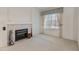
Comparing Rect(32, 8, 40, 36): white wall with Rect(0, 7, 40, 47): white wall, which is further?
Rect(32, 8, 40, 36): white wall

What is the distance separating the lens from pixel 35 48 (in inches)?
57.7

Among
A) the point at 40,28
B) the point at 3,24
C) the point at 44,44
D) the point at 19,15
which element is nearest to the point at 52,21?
the point at 40,28

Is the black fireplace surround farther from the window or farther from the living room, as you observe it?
the window

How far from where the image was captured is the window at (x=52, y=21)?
1529 mm

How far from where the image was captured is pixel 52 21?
1.55 metres

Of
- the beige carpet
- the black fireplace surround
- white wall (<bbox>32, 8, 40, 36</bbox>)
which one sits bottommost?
the beige carpet

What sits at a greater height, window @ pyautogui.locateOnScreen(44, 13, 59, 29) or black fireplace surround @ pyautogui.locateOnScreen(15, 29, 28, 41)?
window @ pyautogui.locateOnScreen(44, 13, 59, 29)

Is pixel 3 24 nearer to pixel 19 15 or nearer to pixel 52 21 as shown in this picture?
pixel 19 15

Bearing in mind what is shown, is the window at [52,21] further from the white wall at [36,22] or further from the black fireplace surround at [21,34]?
the black fireplace surround at [21,34]

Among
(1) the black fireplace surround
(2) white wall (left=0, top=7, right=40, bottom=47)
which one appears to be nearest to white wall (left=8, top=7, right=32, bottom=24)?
(2) white wall (left=0, top=7, right=40, bottom=47)

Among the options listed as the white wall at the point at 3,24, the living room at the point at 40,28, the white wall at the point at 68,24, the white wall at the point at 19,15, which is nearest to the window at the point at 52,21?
the living room at the point at 40,28

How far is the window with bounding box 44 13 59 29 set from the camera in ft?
5.02
